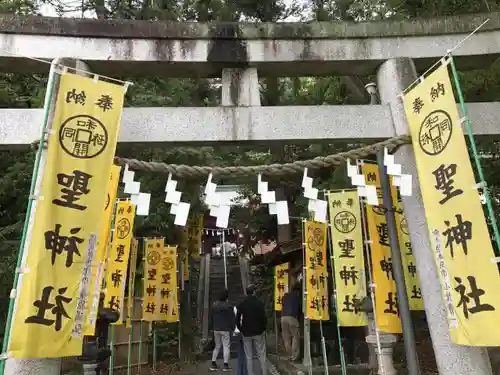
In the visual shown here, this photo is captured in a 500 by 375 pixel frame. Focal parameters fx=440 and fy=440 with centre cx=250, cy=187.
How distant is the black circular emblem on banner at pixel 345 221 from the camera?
7621 mm

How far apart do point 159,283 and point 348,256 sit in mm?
5225

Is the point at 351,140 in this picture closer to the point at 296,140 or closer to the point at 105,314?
the point at 296,140

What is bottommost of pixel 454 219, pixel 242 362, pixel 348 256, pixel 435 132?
pixel 242 362

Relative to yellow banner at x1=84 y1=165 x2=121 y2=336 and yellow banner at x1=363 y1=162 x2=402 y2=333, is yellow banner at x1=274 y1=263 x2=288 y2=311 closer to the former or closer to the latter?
yellow banner at x1=363 y1=162 x2=402 y2=333

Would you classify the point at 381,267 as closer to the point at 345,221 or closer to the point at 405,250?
the point at 405,250

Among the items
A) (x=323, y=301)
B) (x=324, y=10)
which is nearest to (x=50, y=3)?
(x=324, y=10)

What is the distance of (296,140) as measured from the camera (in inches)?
210

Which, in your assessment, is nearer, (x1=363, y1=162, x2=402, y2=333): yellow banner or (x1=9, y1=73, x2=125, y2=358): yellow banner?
(x1=9, y1=73, x2=125, y2=358): yellow banner

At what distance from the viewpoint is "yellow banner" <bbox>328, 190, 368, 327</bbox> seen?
7.59 metres

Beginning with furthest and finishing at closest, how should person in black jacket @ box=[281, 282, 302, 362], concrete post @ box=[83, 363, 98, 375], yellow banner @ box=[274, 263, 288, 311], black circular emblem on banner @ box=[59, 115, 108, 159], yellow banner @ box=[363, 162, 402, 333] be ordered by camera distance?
1. yellow banner @ box=[274, 263, 288, 311]
2. person in black jacket @ box=[281, 282, 302, 362]
3. yellow banner @ box=[363, 162, 402, 333]
4. concrete post @ box=[83, 363, 98, 375]
5. black circular emblem on banner @ box=[59, 115, 108, 159]

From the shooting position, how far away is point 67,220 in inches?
163

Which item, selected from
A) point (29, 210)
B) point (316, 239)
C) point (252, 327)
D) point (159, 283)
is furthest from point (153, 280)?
point (29, 210)

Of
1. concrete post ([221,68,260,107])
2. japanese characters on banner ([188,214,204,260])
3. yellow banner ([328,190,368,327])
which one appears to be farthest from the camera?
japanese characters on banner ([188,214,204,260])

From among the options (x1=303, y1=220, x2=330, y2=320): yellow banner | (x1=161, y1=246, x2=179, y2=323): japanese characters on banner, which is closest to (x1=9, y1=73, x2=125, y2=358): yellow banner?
(x1=303, y1=220, x2=330, y2=320): yellow banner
